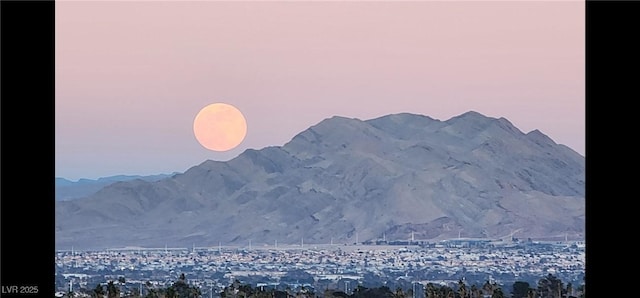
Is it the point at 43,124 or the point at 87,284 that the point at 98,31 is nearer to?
the point at 87,284

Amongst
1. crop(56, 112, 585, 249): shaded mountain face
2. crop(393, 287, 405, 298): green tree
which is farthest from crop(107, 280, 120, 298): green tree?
crop(56, 112, 585, 249): shaded mountain face

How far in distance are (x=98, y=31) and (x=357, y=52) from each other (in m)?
3.08

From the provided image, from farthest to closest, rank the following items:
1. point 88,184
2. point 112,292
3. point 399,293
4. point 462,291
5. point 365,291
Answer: point 88,184
point 399,293
point 365,291
point 462,291
point 112,292

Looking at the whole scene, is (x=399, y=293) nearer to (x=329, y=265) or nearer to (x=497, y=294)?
(x=329, y=265)

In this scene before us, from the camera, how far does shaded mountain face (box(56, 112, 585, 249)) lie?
8.62m

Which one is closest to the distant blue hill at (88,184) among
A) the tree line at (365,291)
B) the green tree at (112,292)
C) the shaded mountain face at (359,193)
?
the shaded mountain face at (359,193)

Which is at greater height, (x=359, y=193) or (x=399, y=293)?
(x=359, y=193)

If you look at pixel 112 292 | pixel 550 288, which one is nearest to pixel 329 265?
pixel 550 288

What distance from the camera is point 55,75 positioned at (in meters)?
1.31

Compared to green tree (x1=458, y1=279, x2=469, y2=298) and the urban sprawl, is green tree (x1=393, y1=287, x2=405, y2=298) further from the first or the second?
green tree (x1=458, y1=279, x2=469, y2=298)

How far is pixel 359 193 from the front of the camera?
9289 mm

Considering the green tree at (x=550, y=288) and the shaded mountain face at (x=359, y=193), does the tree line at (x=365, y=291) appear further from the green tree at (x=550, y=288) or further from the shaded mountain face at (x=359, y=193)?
the shaded mountain face at (x=359, y=193)
